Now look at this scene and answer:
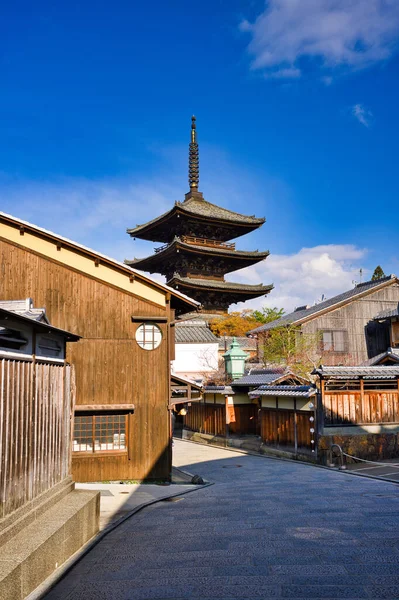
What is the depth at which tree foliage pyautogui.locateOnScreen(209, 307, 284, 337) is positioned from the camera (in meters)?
42.8

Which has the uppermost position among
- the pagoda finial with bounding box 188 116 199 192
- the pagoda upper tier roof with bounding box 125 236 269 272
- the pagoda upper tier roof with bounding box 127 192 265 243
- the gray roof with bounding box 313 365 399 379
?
the pagoda finial with bounding box 188 116 199 192

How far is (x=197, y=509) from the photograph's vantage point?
11.1 meters

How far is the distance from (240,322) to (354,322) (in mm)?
9757

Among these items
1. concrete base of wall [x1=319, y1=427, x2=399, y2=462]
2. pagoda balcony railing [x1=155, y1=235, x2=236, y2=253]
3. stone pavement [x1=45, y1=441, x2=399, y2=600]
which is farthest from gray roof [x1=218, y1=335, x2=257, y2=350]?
stone pavement [x1=45, y1=441, x2=399, y2=600]

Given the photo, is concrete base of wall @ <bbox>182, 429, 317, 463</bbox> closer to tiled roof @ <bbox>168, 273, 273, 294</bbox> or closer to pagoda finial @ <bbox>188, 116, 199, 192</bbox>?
tiled roof @ <bbox>168, 273, 273, 294</bbox>

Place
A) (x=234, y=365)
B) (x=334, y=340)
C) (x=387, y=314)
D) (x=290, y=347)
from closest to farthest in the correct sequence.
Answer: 1. (x=234, y=365)
2. (x=290, y=347)
3. (x=387, y=314)
4. (x=334, y=340)

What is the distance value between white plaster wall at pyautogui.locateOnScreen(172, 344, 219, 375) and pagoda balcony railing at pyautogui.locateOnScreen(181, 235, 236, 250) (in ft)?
35.5

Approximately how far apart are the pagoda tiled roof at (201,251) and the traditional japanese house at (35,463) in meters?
32.7

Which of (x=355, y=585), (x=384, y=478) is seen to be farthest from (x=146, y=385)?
(x=355, y=585)

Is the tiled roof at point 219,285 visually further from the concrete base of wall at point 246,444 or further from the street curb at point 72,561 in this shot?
the street curb at point 72,561

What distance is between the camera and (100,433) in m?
15.9

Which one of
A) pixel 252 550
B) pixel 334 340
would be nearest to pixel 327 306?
pixel 334 340

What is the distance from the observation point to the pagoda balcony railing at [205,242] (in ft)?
145

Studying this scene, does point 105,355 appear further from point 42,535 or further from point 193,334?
point 193,334
